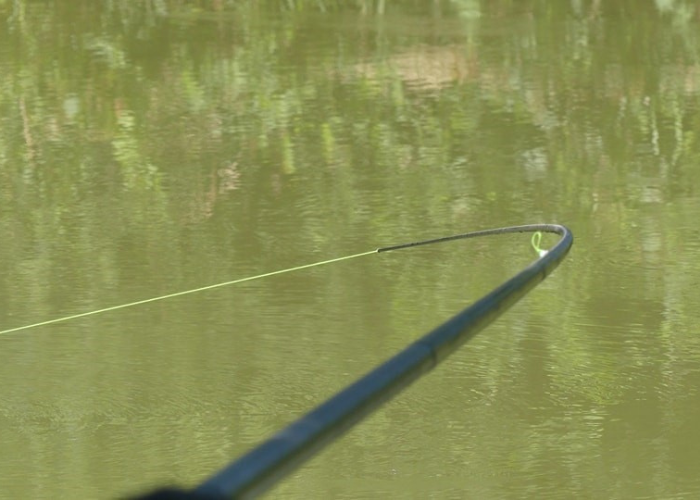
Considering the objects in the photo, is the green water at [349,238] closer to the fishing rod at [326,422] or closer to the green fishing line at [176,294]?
the green fishing line at [176,294]

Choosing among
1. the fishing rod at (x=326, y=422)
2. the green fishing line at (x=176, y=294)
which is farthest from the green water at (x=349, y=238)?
the fishing rod at (x=326, y=422)

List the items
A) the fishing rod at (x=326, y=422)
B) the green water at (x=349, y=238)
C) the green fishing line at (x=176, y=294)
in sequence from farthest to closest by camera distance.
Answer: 1. the green fishing line at (x=176, y=294)
2. the green water at (x=349, y=238)
3. the fishing rod at (x=326, y=422)

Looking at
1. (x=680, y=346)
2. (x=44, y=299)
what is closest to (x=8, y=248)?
(x=44, y=299)

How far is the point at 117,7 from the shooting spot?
7.82 m

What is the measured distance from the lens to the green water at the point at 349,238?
9.95 feet

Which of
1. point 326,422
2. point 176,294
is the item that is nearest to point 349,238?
point 176,294

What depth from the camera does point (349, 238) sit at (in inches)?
175

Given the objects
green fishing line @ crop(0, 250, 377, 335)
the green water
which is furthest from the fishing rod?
green fishing line @ crop(0, 250, 377, 335)

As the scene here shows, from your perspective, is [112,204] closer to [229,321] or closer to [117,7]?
[229,321]

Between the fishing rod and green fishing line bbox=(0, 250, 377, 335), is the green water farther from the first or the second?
the fishing rod

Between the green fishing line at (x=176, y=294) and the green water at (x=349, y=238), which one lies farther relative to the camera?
the green fishing line at (x=176, y=294)

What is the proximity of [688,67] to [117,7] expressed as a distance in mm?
3066

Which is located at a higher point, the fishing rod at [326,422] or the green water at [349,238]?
the fishing rod at [326,422]

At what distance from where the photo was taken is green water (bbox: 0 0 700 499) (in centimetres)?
303
